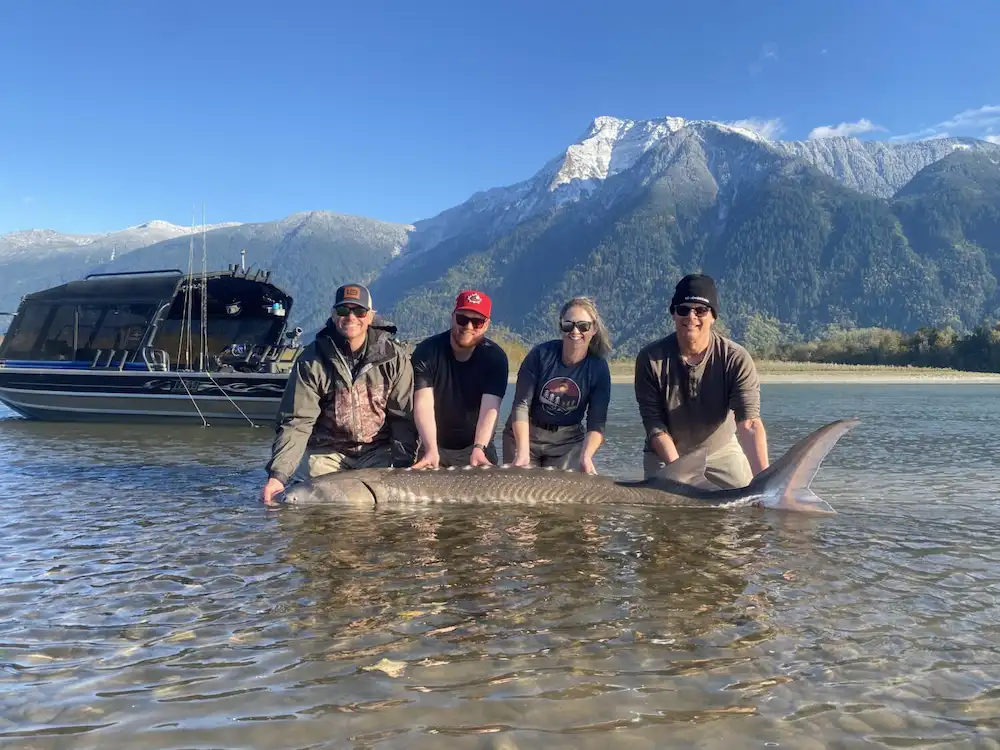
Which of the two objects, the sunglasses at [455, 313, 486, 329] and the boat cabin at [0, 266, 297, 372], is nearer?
the sunglasses at [455, 313, 486, 329]

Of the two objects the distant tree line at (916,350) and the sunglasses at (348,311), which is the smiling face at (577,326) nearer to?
the sunglasses at (348,311)

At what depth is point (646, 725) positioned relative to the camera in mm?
2852

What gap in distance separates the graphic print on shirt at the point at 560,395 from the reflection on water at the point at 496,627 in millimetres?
1216

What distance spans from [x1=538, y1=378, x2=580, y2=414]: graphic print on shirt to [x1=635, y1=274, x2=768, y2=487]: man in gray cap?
719mm

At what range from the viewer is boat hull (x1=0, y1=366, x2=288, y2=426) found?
17359mm

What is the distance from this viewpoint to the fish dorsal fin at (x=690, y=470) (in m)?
6.60

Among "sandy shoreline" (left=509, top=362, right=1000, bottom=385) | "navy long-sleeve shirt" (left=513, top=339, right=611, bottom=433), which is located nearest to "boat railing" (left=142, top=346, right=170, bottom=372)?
"navy long-sleeve shirt" (left=513, top=339, right=611, bottom=433)

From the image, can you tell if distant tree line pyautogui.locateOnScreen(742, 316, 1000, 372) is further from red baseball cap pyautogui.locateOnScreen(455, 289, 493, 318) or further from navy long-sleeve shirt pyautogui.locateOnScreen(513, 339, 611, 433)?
red baseball cap pyautogui.locateOnScreen(455, 289, 493, 318)

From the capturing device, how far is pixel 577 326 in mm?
7086

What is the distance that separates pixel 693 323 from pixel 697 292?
254 mm

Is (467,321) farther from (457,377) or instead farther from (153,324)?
(153,324)

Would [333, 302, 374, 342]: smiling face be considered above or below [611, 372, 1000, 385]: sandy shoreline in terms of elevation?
above

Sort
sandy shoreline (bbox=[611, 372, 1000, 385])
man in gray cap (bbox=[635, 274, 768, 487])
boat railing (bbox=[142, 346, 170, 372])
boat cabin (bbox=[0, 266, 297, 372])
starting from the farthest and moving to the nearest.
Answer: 1. sandy shoreline (bbox=[611, 372, 1000, 385])
2. boat cabin (bbox=[0, 266, 297, 372])
3. boat railing (bbox=[142, 346, 170, 372])
4. man in gray cap (bbox=[635, 274, 768, 487])

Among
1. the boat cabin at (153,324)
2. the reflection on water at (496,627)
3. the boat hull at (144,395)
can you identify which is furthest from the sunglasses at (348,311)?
the boat cabin at (153,324)
